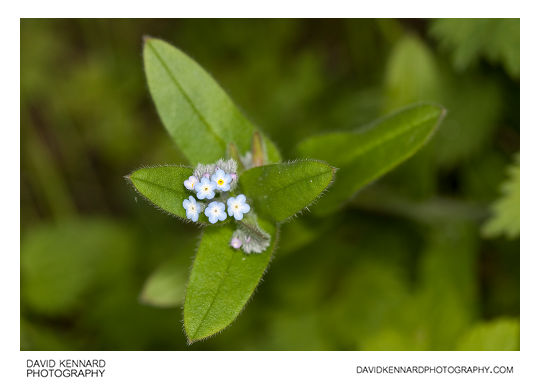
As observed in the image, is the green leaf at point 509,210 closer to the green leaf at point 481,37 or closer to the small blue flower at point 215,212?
the green leaf at point 481,37

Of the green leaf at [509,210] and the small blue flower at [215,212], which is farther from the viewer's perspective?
the green leaf at [509,210]

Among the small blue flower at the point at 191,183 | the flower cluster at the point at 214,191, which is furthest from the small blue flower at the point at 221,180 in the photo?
the small blue flower at the point at 191,183

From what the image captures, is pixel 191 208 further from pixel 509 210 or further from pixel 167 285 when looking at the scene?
pixel 509 210

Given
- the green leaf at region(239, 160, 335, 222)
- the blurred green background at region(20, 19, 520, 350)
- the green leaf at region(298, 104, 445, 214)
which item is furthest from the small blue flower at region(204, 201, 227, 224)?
the blurred green background at region(20, 19, 520, 350)

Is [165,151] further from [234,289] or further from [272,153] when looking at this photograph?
[234,289]

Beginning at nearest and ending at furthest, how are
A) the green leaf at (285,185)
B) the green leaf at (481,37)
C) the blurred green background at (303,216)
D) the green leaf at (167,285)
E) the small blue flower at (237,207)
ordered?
the green leaf at (285,185), the small blue flower at (237,207), the green leaf at (167,285), the green leaf at (481,37), the blurred green background at (303,216)

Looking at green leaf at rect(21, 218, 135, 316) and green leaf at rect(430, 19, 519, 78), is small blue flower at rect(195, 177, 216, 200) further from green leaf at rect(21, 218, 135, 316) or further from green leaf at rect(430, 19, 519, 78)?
green leaf at rect(21, 218, 135, 316)
